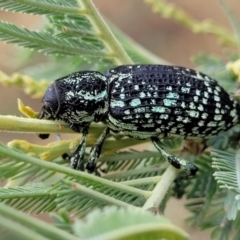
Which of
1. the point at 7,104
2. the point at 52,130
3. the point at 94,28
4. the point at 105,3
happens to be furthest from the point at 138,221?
the point at 105,3

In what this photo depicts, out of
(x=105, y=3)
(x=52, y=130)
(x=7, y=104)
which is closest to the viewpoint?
(x=52, y=130)

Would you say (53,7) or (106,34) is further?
(106,34)

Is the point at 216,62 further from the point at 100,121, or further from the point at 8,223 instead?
the point at 8,223

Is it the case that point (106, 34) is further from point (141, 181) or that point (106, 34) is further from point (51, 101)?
point (141, 181)

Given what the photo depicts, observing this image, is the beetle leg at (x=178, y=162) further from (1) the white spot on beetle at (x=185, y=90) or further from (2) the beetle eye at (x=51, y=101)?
(2) the beetle eye at (x=51, y=101)

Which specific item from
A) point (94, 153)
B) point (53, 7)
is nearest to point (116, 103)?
point (94, 153)
